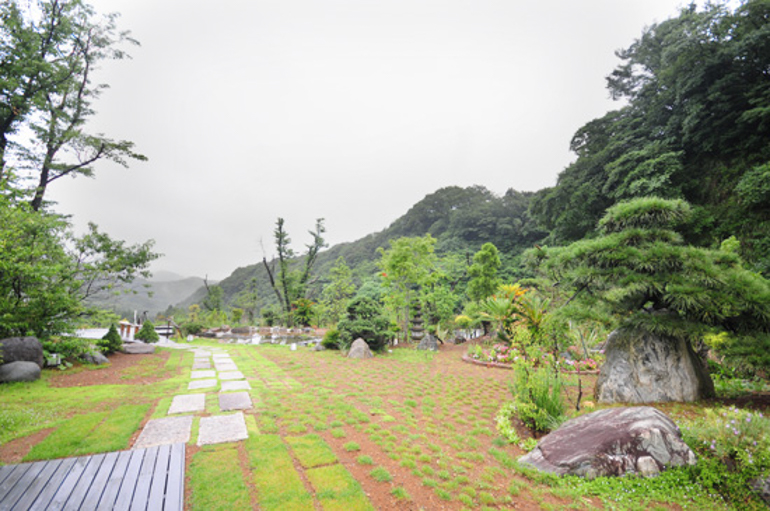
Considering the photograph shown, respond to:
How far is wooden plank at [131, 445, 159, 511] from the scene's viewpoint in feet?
6.79

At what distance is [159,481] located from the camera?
92.0 inches

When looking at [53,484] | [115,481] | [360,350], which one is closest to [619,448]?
[115,481]

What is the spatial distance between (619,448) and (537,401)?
4.05 feet

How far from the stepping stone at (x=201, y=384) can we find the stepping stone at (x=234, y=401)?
849 millimetres

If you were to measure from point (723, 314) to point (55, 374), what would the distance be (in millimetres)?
11398

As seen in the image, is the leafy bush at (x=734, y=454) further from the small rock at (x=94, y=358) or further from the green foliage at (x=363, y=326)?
the small rock at (x=94, y=358)

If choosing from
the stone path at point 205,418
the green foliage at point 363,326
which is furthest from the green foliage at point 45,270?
the green foliage at point 363,326

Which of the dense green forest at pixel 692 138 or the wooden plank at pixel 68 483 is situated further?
the dense green forest at pixel 692 138

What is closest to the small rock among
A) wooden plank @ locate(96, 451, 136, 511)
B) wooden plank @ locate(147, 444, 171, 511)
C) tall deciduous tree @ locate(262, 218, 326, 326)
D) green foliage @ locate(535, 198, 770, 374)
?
wooden plank @ locate(96, 451, 136, 511)

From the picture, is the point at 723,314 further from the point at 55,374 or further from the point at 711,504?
the point at 55,374

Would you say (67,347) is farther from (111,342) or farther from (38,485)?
(38,485)

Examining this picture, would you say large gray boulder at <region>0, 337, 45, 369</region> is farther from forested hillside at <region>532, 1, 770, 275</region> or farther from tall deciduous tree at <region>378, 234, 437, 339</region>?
forested hillside at <region>532, 1, 770, 275</region>

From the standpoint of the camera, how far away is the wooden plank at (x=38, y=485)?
6.72 ft

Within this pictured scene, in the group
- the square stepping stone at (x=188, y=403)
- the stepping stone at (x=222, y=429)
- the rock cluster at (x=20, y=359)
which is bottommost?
the square stepping stone at (x=188, y=403)
